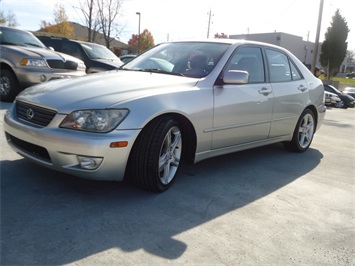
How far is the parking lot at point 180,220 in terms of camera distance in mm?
2322

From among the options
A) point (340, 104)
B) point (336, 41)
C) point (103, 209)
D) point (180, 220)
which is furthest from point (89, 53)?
point (336, 41)

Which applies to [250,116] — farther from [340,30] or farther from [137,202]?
[340,30]

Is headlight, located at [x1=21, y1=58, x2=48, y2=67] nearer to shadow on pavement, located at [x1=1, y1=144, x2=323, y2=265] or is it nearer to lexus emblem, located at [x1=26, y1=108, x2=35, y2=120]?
shadow on pavement, located at [x1=1, y1=144, x2=323, y2=265]

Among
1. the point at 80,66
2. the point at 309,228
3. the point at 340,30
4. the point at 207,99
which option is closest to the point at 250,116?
the point at 207,99

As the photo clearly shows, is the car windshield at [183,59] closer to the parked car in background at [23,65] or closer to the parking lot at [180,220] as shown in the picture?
the parking lot at [180,220]

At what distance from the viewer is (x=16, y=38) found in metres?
7.52

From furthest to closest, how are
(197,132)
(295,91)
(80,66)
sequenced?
1. (80,66)
2. (295,91)
3. (197,132)

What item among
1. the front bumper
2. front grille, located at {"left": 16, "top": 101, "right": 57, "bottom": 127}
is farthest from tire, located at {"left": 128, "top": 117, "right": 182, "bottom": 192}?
front grille, located at {"left": 16, "top": 101, "right": 57, "bottom": 127}

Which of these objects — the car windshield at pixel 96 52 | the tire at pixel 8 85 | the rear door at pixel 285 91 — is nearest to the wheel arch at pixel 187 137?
the rear door at pixel 285 91

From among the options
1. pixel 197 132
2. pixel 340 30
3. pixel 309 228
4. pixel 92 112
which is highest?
pixel 340 30

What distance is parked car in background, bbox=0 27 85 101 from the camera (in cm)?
689

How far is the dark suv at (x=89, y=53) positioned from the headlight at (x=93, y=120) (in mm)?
7049

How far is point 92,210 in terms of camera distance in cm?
284

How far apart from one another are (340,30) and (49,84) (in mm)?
45366
